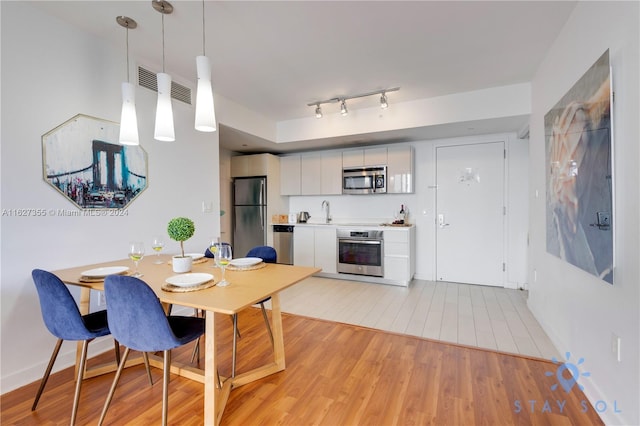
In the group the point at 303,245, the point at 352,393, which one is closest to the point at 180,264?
the point at 352,393

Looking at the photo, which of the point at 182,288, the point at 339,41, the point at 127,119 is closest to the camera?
the point at 182,288

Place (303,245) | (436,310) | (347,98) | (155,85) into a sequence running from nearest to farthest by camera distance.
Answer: (155,85) < (436,310) < (347,98) < (303,245)

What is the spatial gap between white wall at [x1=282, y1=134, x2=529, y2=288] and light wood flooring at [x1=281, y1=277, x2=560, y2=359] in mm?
412

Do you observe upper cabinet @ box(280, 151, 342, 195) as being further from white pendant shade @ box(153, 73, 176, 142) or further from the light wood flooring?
white pendant shade @ box(153, 73, 176, 142)

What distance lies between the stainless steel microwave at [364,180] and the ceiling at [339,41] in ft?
4.29

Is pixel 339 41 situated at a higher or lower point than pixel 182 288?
higher

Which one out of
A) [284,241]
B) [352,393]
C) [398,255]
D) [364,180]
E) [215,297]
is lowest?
[352,393]

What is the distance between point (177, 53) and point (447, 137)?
3698 mm

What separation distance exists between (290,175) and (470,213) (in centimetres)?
304

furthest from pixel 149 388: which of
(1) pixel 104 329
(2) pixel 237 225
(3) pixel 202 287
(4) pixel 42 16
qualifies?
(2) pixel 237 225

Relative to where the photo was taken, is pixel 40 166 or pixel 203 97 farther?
pixel 40 166

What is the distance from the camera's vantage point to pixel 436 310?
330cm

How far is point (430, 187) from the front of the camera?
4617 mm

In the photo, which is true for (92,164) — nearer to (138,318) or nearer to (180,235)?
(180,235)
